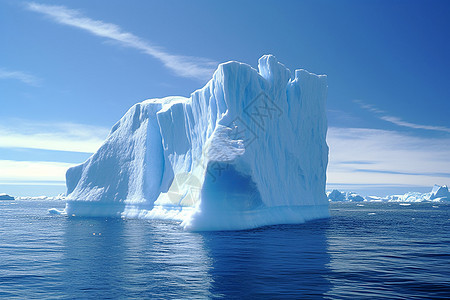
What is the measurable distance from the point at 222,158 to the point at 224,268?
10.6 m

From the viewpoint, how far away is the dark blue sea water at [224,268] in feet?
31.9

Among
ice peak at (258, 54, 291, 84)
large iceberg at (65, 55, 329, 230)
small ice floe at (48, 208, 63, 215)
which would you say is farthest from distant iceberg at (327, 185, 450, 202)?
ice peak at (258, 54, 291, 84)

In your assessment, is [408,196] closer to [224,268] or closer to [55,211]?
[55,211]

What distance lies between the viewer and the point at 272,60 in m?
31.1

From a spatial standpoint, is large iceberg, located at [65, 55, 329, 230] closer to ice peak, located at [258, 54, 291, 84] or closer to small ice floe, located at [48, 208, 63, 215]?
ice peak, located at [258, 54, 291, 84]

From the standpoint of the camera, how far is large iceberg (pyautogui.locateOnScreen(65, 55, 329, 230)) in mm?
23547

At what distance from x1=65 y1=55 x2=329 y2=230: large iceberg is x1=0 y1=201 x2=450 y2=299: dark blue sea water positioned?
4046mm

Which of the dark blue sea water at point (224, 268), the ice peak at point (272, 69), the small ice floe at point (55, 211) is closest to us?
the dark blue sea water at point (224, 268)

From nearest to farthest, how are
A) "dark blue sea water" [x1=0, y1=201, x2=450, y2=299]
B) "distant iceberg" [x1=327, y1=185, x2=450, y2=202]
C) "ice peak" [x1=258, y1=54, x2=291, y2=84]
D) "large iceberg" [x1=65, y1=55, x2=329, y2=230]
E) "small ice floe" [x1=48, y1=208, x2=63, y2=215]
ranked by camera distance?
1. "dark blue sea water" [x1=0, y1=201, x2=450, y2=299]
2. "large iceberg" [x1=65, y1=55, x2=329, y2=230]
3. "ice peak" [x1=258, y1=54, x2=291, y2=84]
4. "small ice floe" [x1=48, y1=208, x2=63, y2=215]
5. "distant iceberg" [x1=327, y1=185, x2=450, y2=202]

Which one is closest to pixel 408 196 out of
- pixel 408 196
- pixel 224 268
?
pixel 408 196

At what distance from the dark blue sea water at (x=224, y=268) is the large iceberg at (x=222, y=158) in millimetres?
4046

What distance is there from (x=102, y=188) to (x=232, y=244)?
76.7ft

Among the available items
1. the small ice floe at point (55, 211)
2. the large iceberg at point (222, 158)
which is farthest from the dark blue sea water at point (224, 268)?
the small ice floe at point (55, 211)

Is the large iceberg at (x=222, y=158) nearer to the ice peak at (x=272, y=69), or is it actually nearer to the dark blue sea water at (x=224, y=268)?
the ice peak at (x=272, y=69)
